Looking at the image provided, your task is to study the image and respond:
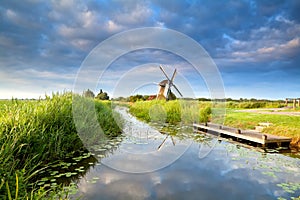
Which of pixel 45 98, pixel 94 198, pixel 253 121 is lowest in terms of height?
pixel 94 198

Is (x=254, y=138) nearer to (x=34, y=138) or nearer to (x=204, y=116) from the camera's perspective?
(x=34, y=138)

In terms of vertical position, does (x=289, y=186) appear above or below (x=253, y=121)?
below

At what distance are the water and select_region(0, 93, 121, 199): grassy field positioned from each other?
34.8 inches

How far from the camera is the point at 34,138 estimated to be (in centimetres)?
477

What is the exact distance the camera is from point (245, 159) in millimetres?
6258

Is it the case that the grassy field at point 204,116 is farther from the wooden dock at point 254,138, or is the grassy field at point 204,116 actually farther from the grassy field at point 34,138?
the grassy field at point 34,138

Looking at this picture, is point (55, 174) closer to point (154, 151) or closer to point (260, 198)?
point (154, 151)

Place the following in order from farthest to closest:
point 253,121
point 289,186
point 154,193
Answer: point 253,121 < point 289,186 < point 154,193

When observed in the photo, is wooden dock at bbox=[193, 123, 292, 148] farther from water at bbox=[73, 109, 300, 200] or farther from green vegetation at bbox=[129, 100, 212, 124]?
green vegetation at bbox=[129, 100, 212, 124]

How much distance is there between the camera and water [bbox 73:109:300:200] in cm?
405

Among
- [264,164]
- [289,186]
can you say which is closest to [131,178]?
[289,186]

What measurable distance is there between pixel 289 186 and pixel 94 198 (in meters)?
3.43

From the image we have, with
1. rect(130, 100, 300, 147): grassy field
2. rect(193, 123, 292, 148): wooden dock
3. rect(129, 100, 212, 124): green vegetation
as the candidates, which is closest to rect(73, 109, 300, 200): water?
rect(193, 123, 292, 148): wooden dock

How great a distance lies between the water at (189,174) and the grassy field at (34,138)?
89cm
